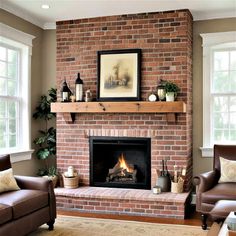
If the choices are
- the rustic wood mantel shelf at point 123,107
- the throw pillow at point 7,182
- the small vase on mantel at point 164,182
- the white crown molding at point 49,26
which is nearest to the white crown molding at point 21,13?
the white crown molding at point 49,26

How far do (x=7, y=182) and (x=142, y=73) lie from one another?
2.43 m

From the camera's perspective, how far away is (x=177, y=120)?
5203mm

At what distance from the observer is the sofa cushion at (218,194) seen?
13.8 ft

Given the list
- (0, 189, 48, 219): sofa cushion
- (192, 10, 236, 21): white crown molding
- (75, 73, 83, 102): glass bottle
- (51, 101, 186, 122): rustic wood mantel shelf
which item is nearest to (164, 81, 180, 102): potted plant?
(51, 101, 186, 122): rustic wood mantel shelf

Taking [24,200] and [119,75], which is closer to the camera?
[24,200]

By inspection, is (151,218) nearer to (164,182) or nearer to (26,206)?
(164,182)

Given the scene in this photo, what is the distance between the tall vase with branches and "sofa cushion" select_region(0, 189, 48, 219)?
1.59 m

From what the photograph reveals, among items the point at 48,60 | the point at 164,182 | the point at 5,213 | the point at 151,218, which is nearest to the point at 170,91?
the point at 164,182

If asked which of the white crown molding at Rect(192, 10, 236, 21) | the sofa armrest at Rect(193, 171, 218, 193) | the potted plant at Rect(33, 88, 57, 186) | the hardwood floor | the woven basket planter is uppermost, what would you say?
the white crown molding at Rect(192, 10, 236, 21)

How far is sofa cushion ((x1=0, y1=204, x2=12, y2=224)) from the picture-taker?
11.4ft

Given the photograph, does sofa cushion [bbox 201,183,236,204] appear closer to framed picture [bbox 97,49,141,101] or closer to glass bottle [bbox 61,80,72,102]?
framed picture [bbox 97,49,141,101]

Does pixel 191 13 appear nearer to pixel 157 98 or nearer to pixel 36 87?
pixel 157 98

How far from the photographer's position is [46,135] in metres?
5.99

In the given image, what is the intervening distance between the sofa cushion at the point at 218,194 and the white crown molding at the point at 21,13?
3566 millimetres
